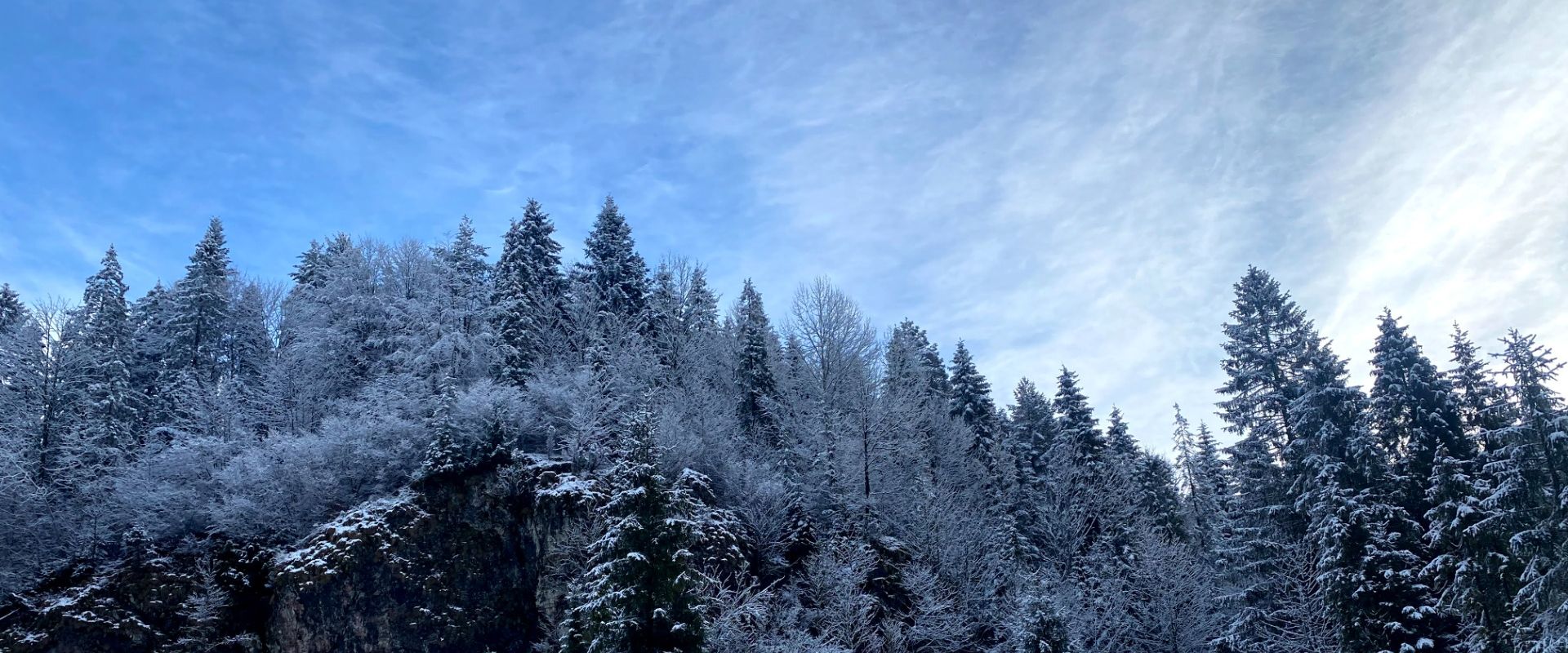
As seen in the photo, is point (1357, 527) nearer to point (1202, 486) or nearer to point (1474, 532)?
point (1474, 532)

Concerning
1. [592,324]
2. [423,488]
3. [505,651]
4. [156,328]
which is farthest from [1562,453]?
[156,328]

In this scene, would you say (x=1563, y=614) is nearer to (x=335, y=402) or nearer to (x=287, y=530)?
(x=287, y=530)

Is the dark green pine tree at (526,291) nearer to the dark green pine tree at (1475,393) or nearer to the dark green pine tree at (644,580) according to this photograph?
the dark green pine tree at (644,580)

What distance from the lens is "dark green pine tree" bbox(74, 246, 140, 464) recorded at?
38.4 metres

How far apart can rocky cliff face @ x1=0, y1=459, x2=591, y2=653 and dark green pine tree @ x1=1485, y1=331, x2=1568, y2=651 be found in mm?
29163

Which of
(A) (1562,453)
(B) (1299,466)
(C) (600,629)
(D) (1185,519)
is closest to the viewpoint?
(C) (600,629)

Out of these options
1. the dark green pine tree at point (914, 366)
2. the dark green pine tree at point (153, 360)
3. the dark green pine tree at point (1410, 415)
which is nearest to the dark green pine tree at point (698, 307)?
the dark green pine tree at point (914, 366)

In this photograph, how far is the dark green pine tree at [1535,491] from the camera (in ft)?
77.1

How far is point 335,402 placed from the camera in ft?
128

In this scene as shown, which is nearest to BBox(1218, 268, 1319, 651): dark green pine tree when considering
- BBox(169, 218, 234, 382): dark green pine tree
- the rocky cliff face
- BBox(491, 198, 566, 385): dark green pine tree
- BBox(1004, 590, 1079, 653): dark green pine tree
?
BBox(1004, 590, 1079, 653): dark green pine tree

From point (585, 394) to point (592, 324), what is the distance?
36.2ft

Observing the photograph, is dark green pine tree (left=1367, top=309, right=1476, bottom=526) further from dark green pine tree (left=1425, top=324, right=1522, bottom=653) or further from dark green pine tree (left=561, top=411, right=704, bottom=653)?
dark green pine tree (left=561, top=411, right=704, bottom=653)

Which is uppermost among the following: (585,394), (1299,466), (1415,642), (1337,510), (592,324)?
(592,324)

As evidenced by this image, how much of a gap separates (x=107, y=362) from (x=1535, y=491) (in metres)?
60.0
